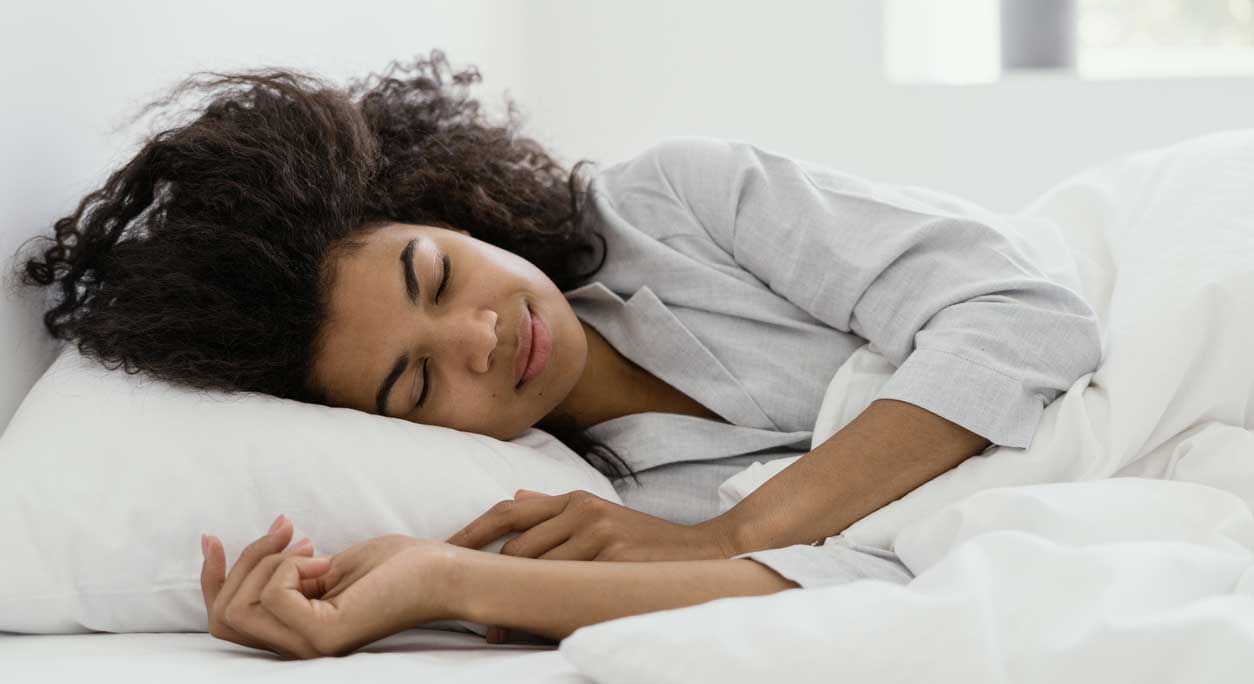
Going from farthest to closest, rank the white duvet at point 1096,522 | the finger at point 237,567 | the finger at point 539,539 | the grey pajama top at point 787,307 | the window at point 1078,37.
→ the window at point 1078,37 → the grey pajama top at point 787,307 → the finger at point 539,539 → the finger at point 237,567 → the white duvet at point 1096,522

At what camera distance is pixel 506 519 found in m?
0.98

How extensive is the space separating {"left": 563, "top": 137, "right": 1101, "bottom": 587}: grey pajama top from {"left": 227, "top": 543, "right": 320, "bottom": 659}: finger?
449 mm

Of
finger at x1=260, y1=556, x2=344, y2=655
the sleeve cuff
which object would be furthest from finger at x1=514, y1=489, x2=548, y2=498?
the sleeve cuff

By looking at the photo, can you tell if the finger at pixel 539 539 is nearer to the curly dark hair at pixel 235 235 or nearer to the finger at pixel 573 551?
the finger at pixel 573 551

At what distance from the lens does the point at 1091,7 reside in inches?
109

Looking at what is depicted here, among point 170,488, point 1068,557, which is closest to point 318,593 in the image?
point 170,488

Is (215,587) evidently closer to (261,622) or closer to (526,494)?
(261,622)

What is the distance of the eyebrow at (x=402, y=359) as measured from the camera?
3.55ft

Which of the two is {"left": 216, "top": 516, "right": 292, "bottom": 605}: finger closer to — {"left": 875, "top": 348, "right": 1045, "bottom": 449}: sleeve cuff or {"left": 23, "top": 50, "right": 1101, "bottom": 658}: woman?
{"left": 23, "top": 50, "right": 1101, "bottom": 658}: woman

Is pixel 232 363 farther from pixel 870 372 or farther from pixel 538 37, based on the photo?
pixel 538 37

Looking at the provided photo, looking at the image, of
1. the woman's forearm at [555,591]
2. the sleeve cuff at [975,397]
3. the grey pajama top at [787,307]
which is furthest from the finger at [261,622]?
the sleeve cuff at [975,397]

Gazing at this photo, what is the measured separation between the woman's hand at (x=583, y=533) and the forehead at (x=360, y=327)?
190 millimetres

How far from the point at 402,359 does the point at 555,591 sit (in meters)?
0.33

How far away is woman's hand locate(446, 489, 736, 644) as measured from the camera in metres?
0.97
